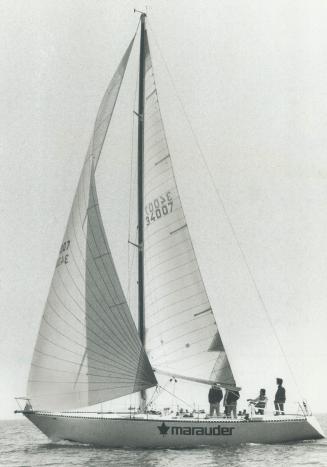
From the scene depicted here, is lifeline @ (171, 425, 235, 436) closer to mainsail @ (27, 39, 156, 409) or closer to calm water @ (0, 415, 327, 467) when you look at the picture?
calm water @ (0, 415, 327, 467)

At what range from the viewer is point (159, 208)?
66.6 ft

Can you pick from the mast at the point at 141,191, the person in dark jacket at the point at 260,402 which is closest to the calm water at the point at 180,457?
the person in dark jacket at the point at 260,402

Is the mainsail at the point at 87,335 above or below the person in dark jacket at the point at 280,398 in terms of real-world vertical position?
above

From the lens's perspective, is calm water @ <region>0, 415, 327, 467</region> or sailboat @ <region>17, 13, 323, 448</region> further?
sailboat @ <region>17, 13, 323, 448</region>

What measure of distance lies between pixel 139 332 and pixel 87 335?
1706mm

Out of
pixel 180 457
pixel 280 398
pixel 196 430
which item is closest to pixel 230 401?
pixel 280 398

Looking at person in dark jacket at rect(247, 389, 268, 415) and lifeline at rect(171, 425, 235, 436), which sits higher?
person in dark jacket at rect(247, 389, 268, 415)

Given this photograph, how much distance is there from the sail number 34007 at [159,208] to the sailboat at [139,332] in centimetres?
3

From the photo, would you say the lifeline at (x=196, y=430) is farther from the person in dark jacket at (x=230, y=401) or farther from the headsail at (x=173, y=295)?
the headsail at (x=173, y=295)

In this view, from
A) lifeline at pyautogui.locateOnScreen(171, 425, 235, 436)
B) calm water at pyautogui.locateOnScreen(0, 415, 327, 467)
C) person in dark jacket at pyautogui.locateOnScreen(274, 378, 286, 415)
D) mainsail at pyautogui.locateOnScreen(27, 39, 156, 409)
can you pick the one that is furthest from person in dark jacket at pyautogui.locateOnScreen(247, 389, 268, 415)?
mainsail at pyautogui.locateOnScreen(27, 39, 156, 409)

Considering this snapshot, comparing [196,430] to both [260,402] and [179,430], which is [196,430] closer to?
[179,430]

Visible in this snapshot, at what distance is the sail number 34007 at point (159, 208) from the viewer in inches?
797

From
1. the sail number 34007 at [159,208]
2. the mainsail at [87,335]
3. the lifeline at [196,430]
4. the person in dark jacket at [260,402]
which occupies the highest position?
the sail number 34007 at [159,208]

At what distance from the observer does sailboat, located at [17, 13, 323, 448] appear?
61.3 feet
